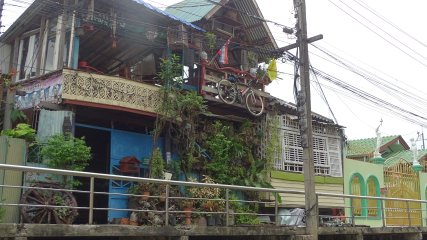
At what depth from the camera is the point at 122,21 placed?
14.2 m

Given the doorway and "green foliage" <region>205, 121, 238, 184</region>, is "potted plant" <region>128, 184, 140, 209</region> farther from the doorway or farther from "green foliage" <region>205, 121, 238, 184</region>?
"green foliage" <region>205, 121, 238, 184</region>

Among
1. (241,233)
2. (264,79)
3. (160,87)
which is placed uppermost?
(264,79)

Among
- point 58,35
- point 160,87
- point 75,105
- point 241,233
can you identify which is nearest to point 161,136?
point 160,87

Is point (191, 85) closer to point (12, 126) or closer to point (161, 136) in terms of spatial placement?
point (161, 136)

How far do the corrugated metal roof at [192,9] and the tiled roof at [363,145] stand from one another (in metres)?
12.0

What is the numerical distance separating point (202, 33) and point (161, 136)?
3.60 m

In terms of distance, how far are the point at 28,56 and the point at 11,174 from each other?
18.9 ft

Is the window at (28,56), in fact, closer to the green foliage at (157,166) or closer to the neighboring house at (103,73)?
the neighboring house at (103,73)

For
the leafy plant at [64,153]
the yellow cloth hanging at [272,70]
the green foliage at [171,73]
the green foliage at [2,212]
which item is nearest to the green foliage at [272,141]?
the yellow cloth hanging at [272,70]

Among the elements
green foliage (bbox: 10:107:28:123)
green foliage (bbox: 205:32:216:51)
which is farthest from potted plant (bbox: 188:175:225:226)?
green foliage (bbox: 205:32:216:51)

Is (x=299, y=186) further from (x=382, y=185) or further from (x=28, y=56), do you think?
(x=28, y=56)

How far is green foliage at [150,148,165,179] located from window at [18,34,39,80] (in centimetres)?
445

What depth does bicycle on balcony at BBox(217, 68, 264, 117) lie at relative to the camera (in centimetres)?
1525

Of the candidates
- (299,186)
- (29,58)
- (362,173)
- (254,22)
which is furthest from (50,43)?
(362,173)
